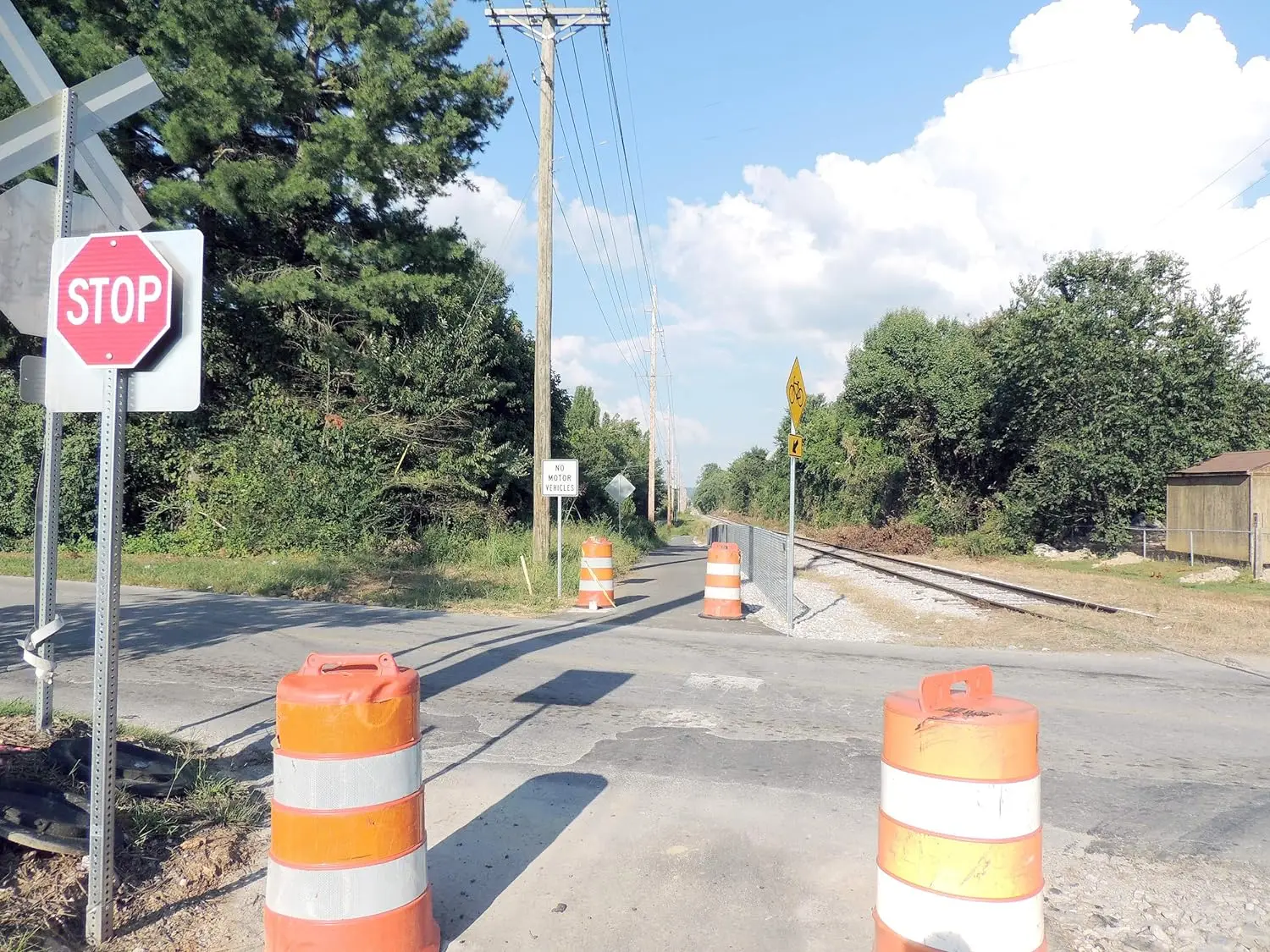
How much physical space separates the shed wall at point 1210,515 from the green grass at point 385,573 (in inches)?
623

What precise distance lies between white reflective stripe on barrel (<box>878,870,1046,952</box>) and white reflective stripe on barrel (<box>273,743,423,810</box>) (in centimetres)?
193

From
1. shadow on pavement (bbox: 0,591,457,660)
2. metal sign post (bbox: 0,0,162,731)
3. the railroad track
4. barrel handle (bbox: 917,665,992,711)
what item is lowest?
the railroad track

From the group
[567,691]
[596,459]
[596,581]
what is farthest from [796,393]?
[596,459]

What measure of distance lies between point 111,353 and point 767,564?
14497 mm

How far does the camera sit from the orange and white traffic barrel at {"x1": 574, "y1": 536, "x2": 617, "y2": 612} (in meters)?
14.4

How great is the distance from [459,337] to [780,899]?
21282 millimetres

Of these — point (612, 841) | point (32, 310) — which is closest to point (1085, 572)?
point (612, 841)

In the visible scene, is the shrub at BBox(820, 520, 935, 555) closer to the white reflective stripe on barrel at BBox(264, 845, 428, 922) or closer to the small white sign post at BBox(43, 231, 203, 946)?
the white reflective stripe on barrel at BBox(264, 845, 428, 922)

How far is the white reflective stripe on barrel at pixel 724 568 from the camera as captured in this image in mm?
13797

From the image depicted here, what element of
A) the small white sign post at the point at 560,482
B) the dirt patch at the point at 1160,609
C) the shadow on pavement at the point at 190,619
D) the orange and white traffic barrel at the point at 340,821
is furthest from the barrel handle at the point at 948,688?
the small white sign post at the point at 560,482

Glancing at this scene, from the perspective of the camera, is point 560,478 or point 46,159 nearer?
point 46,159

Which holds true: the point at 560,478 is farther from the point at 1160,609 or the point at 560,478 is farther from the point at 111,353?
the point at 111,353

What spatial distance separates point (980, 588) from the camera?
1978cm

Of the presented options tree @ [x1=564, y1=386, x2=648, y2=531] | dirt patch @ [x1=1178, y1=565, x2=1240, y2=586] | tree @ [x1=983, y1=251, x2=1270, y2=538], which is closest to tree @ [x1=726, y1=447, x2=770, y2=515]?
tree @ [x1=564, y1=386, x2=648, y2=531]
